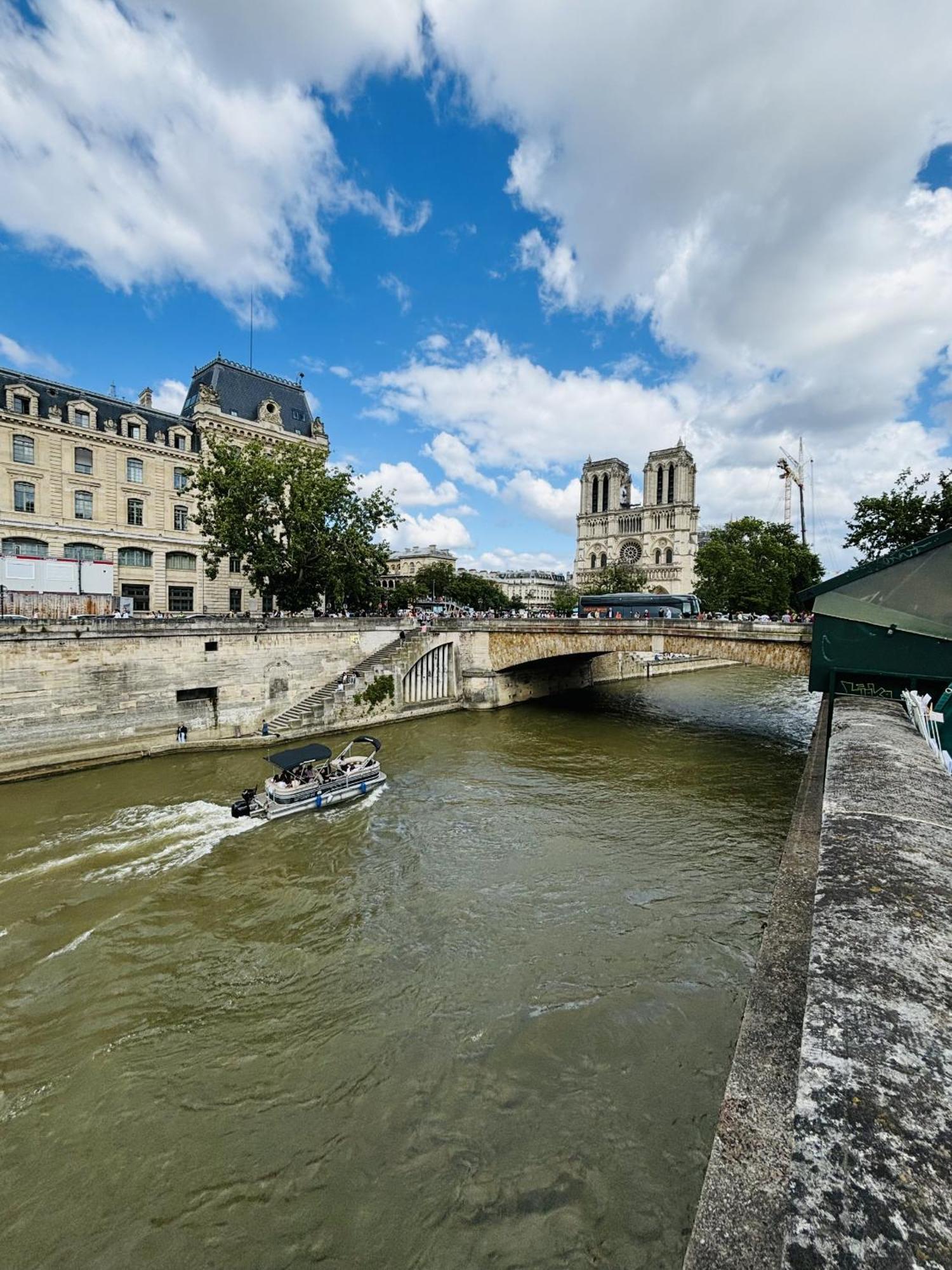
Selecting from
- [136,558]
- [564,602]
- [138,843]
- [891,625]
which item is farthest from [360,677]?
[564,602]

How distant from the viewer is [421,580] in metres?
93.7

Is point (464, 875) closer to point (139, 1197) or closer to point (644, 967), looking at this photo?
point (644, 967)

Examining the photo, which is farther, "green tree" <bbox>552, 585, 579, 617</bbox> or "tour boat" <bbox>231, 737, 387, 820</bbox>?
"green tree" <bbox>552, 585, 579, 617</bbox>

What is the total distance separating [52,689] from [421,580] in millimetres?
71287

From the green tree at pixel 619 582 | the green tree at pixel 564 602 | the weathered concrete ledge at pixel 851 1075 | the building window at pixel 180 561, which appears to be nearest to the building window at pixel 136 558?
the building window at pixel 180 561

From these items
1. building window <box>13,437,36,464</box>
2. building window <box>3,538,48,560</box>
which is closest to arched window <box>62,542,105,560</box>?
building window <box>3,538,48,560</box>

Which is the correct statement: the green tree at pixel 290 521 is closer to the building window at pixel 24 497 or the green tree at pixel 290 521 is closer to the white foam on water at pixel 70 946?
the building window at pixel 24 497

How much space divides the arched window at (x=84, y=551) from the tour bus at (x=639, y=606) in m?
34.6

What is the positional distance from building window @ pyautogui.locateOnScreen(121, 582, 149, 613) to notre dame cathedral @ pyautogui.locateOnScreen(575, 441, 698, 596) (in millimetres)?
90908

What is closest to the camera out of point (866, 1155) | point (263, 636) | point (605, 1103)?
point (866, 1155)

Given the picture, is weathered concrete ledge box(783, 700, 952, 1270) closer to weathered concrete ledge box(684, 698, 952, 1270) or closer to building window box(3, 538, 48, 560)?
weathered concrete ledge box(684, 698, 952, 1270)

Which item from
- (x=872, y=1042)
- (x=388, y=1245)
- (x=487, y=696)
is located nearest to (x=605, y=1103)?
(x=388, y=1245)

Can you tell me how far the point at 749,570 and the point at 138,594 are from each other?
190 ft

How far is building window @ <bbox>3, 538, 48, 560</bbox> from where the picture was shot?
38812 mm
